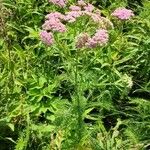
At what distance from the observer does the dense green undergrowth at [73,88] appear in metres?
3.51

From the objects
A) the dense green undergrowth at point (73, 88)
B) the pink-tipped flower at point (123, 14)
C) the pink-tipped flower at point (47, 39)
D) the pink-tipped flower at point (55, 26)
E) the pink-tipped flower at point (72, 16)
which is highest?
the pink-tipped flower at point (123, 14)

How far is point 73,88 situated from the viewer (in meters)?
4.02

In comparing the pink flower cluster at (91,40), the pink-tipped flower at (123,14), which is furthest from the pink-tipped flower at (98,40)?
the pink-tipped flower at (123,14)

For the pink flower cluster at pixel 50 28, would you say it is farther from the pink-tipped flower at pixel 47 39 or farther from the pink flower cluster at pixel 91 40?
the pink flower cluster at pixel 91 40

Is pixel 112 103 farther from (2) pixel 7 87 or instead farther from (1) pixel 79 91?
(2) pixel 7 87

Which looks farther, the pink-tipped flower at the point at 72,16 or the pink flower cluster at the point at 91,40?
the pink-tipped flower at the point at 72,16

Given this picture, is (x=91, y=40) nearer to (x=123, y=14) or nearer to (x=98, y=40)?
(x=98, y=40)

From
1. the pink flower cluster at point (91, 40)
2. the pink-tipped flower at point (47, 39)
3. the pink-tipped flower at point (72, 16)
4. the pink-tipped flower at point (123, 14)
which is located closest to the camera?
the pink flower cluster at point (91, 40)

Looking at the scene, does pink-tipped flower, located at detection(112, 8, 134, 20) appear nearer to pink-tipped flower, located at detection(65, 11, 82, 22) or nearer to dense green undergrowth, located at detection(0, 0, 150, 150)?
dense green undergrowth, located at detection(0, 0, 150, 150)

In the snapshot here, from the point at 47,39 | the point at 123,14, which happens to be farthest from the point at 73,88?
the point at 123,14

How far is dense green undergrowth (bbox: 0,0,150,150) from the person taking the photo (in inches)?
138

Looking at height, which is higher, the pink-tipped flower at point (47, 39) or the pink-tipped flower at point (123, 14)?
the pink-tipped flower at point (123, 14)

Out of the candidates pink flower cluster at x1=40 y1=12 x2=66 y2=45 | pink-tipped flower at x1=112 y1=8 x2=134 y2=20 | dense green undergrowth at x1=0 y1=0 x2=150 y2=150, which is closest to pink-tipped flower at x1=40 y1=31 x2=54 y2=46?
pink flower cluster at x1=40 y1=12 x2=66 y2=45

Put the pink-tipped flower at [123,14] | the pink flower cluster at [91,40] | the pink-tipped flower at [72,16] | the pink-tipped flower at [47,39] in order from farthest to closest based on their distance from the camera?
the pink-tipped flower at [123,14] < the pink-tipped flower at [72,16] < the pink-tipped flower at [47,39] < the pink flower cluster at [91,40]
